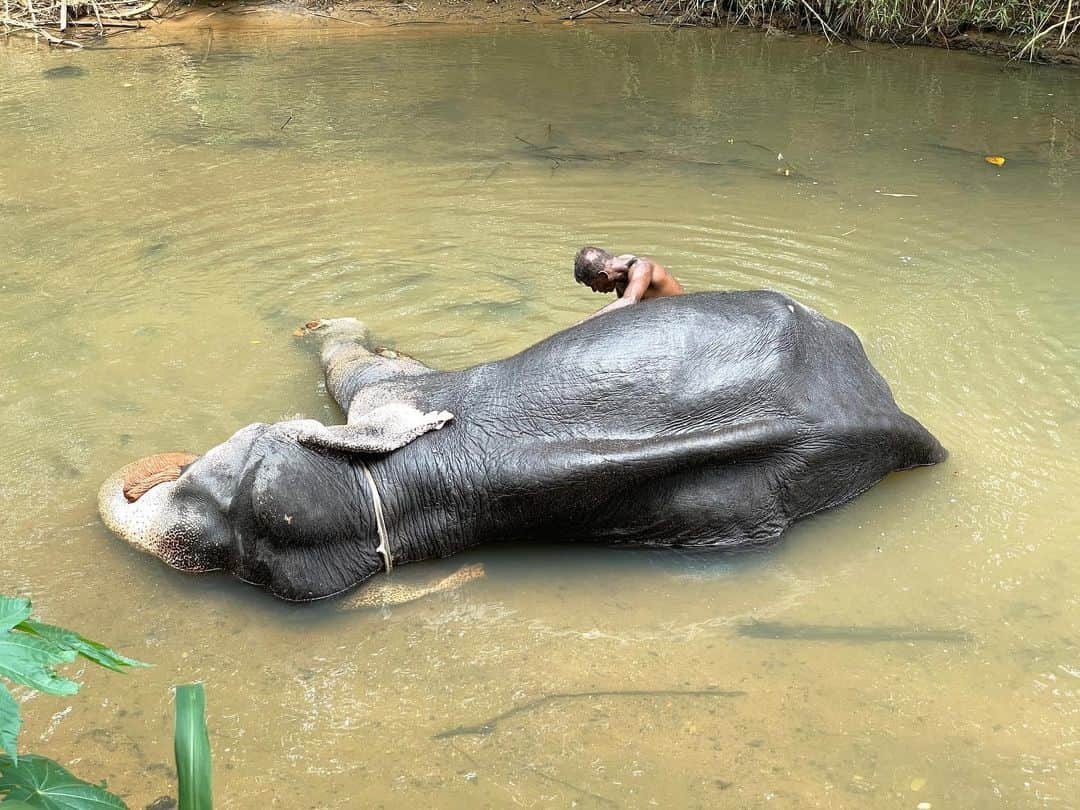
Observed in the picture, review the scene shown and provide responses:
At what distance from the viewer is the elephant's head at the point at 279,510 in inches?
132

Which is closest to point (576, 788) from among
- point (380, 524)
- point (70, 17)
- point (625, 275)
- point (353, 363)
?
point (380, 524)

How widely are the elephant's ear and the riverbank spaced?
701 cm

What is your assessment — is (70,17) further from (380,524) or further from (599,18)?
(380,524)

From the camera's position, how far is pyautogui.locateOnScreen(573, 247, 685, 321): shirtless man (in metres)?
4.30

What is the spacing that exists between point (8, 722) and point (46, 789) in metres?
0.18

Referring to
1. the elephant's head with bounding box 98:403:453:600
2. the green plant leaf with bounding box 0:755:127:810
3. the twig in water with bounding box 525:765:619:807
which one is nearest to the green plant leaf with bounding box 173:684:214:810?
the green plant leaf with bounding box 0:755:127:810

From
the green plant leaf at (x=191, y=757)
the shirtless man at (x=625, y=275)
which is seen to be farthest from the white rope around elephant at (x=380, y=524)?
the green plant leaf at (x=191, y=757)

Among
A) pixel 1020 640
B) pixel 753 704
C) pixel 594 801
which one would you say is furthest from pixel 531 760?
pixel 1020 640

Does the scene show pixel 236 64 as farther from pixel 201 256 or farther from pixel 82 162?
pixel 201 256

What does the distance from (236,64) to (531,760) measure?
25.5ft

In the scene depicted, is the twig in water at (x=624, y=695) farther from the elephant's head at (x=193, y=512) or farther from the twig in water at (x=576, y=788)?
the elephant's head at (x=193, y=512)

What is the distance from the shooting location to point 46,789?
5.14 feet

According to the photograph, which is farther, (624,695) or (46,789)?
(624,695)

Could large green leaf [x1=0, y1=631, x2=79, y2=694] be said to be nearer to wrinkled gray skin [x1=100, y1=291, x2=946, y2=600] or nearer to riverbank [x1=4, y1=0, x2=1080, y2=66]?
wrinkled gray skin [x1=100, y1=291, x2=946, y2=600]
